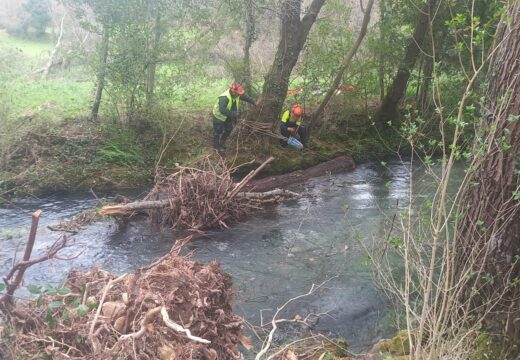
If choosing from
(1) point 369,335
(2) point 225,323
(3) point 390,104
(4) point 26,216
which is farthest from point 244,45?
(2) point 225,323

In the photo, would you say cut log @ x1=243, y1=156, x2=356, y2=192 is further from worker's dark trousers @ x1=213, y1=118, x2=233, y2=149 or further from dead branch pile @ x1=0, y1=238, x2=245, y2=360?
dead branch pile @ x1=0, y1=238, x2=245, y2=360

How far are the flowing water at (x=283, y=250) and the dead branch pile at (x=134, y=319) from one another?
80.9 inches

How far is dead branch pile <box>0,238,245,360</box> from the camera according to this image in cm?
340

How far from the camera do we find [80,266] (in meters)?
7.84

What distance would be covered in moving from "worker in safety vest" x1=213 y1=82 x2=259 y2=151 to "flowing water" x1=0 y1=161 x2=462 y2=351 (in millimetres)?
2865

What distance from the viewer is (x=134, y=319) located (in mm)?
3605

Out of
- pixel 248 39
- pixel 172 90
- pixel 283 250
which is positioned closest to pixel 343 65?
pixel 248 39

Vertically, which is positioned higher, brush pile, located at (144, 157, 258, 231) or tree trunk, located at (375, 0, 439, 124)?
tree trunk, located at (375, 0, 439, 124)

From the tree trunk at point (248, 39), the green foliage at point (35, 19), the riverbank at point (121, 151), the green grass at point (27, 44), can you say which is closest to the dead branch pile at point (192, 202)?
the riverbank at point (121, 151)

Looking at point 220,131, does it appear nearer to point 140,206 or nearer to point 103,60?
point 103,60

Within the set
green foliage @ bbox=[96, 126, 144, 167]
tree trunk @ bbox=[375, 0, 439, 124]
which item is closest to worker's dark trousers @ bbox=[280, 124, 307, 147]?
tree trunk @ bbox=[375, 0, 439, 124]

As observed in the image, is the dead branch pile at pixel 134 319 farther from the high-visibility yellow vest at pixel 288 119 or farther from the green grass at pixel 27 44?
the green grass at pixel 27 44

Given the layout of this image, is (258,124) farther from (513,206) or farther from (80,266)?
(513,206)

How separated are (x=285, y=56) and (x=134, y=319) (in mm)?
10832
